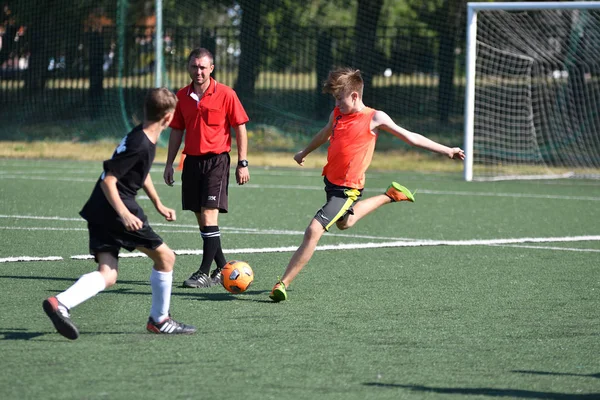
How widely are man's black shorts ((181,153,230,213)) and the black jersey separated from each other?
2360 mm

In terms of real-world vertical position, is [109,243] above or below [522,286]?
above

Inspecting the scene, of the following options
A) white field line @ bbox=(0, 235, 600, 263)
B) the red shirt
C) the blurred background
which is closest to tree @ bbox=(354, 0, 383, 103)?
the blurred background

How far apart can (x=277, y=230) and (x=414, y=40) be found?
16.5m

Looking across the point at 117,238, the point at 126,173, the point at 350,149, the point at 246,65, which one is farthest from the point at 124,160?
the point at 246,65

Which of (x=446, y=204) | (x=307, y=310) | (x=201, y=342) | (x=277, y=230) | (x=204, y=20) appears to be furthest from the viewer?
(x=204, y=20)

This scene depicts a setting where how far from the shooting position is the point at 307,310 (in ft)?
23.0

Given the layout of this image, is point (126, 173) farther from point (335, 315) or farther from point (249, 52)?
point (249, 52)

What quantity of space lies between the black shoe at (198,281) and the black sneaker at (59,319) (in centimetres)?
230

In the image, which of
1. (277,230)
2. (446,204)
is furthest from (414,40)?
(277,230)

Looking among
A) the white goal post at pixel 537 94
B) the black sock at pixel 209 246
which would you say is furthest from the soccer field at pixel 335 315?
the white goal post at pixel 537 94

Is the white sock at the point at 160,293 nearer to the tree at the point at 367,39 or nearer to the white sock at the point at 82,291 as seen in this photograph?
the white sock at the point at 82,291

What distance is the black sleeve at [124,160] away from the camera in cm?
576

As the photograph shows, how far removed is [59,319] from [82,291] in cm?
25

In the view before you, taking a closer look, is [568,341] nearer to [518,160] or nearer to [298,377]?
[298,377]
